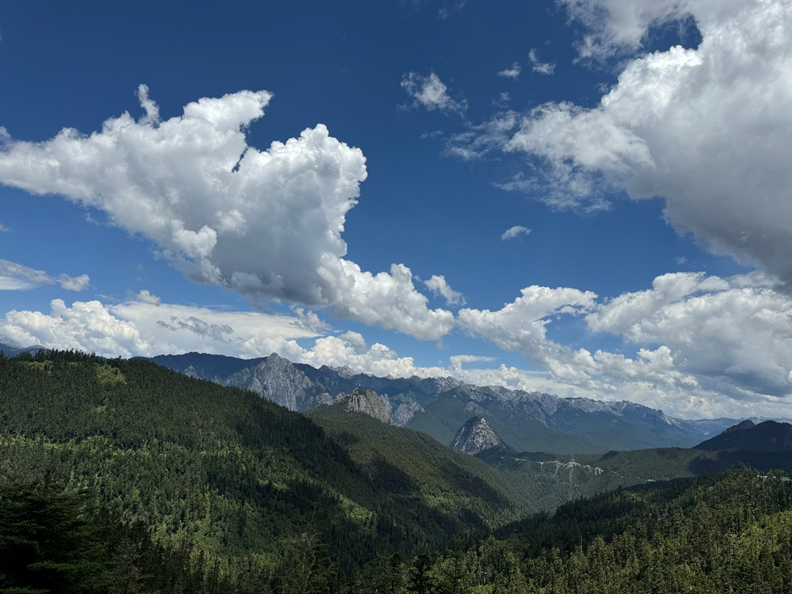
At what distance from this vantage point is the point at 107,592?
209 feet

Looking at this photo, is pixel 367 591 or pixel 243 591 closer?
pixel 367 591

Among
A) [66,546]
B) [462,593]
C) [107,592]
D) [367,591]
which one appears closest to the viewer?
[66,546]

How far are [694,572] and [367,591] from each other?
154m

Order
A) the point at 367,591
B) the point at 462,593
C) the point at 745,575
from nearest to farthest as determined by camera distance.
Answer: the point at 462,593 → the point at 367,591 → the point at 745,575

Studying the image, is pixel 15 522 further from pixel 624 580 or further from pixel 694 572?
pixel 694 572

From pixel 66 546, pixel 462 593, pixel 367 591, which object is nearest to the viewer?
pixel 66 546

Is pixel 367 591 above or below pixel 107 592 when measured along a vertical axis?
below

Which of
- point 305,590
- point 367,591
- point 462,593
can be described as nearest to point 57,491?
point 305,590

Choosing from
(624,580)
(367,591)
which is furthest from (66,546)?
(624,580)

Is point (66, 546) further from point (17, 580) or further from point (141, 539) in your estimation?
point (141, 539)

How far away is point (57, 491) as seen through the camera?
65.1 meters

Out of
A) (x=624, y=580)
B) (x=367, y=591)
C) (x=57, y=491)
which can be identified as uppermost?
(x=57, y=491)

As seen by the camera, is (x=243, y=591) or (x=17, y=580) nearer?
(x=17, y=580)

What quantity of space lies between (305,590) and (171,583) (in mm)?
84717
